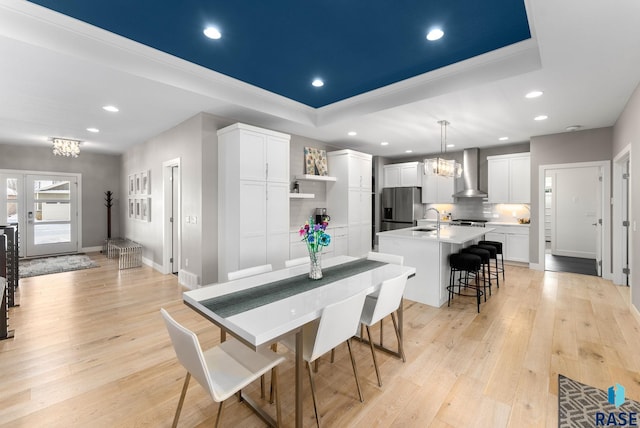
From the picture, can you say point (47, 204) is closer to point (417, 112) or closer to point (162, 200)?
point (162, 200)

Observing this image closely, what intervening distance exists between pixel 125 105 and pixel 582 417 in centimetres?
550

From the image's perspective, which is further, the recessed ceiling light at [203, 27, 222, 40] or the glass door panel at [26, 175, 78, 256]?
the glass door panel at [26, 175, 78, 256]

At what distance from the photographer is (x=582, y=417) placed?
1.84 metres

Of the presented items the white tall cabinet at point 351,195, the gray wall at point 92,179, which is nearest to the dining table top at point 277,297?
the white tall cabinet at point 351,195

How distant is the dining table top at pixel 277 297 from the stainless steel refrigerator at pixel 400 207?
501cm

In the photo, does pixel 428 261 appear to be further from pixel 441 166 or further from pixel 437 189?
pixel 437 189

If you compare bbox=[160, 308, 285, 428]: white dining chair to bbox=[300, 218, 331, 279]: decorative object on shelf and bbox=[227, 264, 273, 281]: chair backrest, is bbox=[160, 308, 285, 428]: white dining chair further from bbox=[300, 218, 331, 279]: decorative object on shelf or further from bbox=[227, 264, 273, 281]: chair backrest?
bbox=[300, 218, 331, 279]: decorative object on shelf

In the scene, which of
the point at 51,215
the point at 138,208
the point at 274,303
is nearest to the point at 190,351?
the point at 274,303

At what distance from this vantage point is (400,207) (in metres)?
7.68

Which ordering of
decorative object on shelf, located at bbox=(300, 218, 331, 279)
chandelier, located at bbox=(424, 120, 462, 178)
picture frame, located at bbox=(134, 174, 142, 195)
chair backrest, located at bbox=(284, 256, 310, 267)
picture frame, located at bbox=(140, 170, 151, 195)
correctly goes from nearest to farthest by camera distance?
decorative object on shelf, located at bbox=(300, 218, 331, 279) → chair backrest, located at bbox=(284, 256, 310, 267) → chandelier, located at bbox=(424, 120, 462, 178) → picture frame, located at bbox=(140, 170, 151, 195) → picture frame, located at bbox=(134, 174, 142, 195)

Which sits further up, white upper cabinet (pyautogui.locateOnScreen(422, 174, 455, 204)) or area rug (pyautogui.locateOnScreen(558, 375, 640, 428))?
white upper cabinet (pyautogui.locateOnScreen(422, 174, 455, 204))

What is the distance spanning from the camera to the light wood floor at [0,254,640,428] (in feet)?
6.16

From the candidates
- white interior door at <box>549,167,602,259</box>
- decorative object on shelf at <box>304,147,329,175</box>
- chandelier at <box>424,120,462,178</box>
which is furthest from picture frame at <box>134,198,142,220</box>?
white interior door at <box>549,167,602,259</box>

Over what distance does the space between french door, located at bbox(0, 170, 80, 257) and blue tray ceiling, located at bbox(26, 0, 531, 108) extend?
648cm
